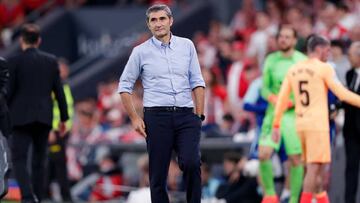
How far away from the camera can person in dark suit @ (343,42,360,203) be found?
16156 millimetres

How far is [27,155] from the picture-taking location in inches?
649

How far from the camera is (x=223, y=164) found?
2125 centimetres

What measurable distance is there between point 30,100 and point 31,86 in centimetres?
17

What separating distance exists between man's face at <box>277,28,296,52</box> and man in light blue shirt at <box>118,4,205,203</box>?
2902 millimetres

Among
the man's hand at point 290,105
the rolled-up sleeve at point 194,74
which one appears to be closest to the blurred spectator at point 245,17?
the man's hand at point 290,105

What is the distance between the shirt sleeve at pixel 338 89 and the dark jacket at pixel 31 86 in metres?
3.45

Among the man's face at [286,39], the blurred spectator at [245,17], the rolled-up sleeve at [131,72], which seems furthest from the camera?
the blurred spectator at [245,17]

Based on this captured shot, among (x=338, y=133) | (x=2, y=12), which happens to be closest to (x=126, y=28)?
(x=2, y=12)

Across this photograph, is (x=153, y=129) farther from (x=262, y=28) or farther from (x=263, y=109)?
(x=262, y=28)

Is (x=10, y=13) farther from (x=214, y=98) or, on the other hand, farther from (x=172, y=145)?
(x=172, y=145)

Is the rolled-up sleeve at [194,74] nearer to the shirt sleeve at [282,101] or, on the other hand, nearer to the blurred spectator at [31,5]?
the shirt sleeve at [282,101]

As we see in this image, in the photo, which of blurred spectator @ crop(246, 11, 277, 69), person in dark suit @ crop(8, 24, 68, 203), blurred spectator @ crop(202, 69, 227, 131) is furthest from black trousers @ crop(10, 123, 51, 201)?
blurred spectator @ crop(246, 11, 277, 69)

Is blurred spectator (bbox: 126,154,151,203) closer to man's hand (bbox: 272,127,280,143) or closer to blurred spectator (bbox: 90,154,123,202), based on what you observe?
blurred spectator (bbox: 90,154,123,202)

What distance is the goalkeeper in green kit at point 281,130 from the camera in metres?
16.8
